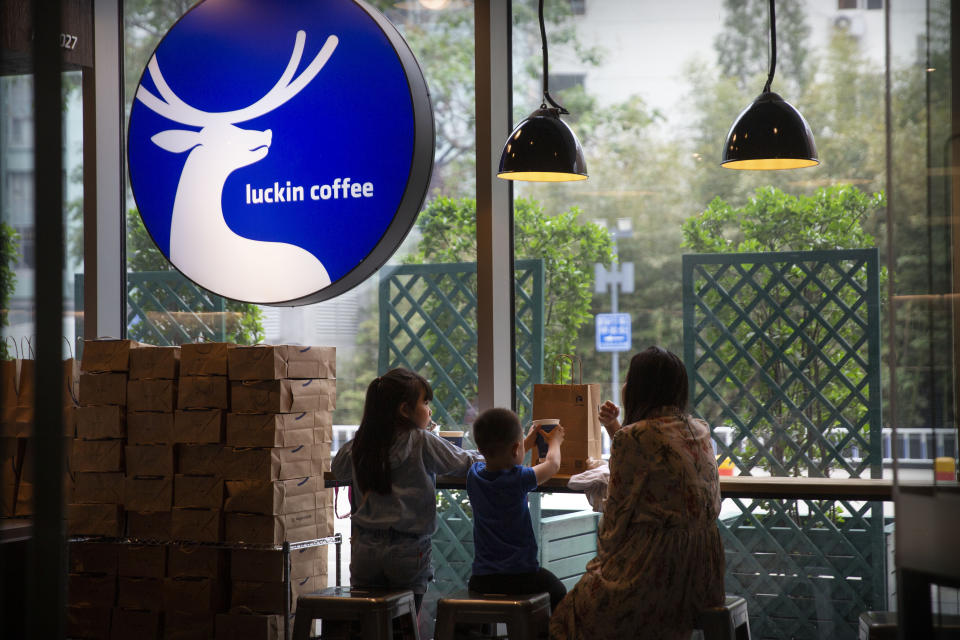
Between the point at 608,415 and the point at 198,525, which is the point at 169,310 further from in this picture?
the point at 608,415

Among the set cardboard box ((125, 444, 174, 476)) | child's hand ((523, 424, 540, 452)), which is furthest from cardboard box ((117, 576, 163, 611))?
child's hand ((523, 424, 540, 452))

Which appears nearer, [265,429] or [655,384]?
[655,384]

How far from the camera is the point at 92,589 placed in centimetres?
404

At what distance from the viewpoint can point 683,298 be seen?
12.8 feet

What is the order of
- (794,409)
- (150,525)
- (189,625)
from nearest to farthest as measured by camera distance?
(794,409) < (189,625) < (150,525)

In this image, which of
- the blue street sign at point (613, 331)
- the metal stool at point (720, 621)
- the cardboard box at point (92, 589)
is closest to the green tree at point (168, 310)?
the cardboard box at point (92, 589)

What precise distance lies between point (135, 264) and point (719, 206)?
2715mm

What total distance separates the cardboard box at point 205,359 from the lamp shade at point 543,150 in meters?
1.36

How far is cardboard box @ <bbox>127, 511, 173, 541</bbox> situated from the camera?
13.0 feet

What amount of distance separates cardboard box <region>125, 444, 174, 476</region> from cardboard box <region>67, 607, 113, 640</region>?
583 mm

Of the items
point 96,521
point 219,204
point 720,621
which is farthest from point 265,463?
point 720,621

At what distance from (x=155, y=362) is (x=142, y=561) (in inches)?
31.8

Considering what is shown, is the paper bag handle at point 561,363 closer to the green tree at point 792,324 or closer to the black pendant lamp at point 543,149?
the green tree at point 792,324

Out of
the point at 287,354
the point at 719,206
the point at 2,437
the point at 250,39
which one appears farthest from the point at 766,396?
the point at 2,437
